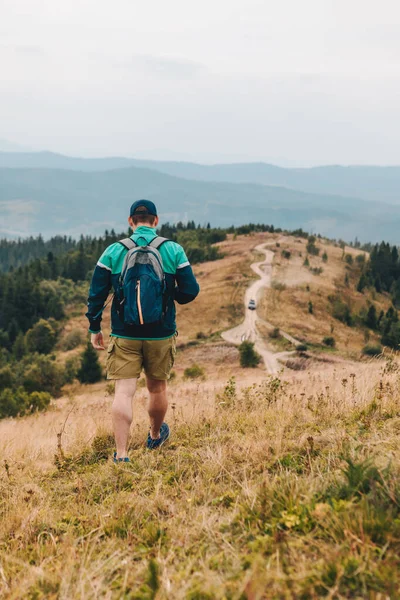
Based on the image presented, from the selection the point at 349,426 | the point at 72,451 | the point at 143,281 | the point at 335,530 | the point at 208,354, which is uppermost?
the point at 143,281

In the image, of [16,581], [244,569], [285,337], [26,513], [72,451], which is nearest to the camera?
[244,569]

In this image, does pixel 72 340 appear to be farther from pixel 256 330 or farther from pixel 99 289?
pixel 99 289

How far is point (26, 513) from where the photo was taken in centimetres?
334

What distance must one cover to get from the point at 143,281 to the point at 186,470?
5.58ft

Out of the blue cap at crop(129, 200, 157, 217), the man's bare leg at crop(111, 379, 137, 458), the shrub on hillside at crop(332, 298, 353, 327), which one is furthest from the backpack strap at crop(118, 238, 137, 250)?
the shrub on hillside at crop(332, 298, 353, 327)

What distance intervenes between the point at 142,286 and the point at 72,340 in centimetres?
5704

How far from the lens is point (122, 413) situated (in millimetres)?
4535

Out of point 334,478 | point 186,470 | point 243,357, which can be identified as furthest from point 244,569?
point 243,357

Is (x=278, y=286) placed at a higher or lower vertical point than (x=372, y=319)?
higher

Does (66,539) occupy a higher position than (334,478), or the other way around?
(334,478)

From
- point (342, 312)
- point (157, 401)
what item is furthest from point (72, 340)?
point (157, 401)

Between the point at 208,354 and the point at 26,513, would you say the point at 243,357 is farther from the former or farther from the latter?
the point at 26,513

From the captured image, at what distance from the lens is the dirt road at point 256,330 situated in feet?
118

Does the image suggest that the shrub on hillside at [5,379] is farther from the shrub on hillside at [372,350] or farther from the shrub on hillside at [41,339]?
the shrub on hillside at [372,350]
